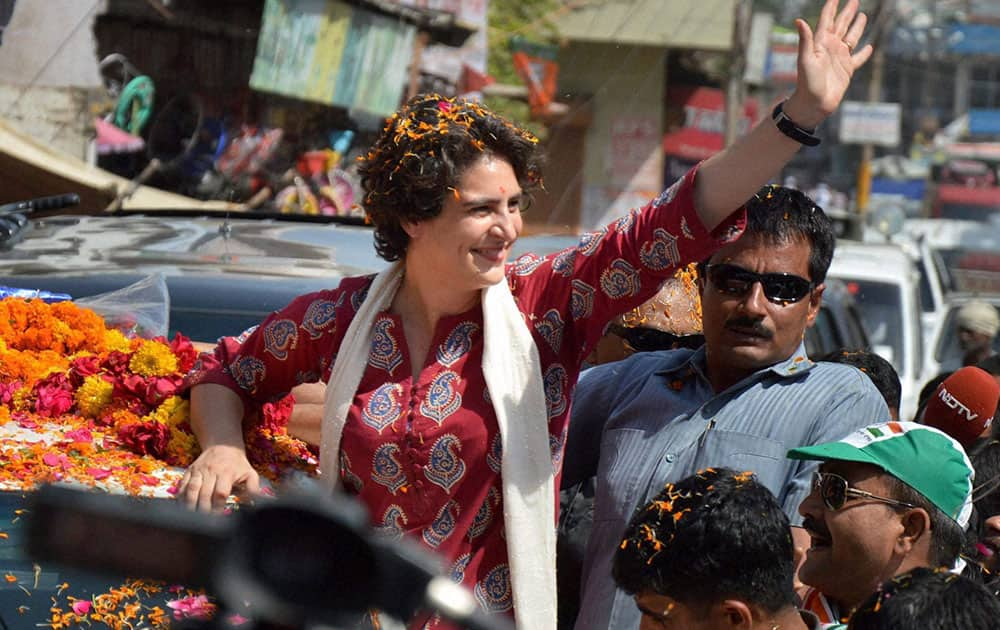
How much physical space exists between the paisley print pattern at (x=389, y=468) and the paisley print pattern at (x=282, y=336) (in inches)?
11.9

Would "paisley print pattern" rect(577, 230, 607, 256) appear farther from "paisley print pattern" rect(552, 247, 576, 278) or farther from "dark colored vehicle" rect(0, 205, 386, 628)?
"dark colored vehicle" rect(0, 205, 386, 628)

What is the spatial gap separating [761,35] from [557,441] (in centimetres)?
2490

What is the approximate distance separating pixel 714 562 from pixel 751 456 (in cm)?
53

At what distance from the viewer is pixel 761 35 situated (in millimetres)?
26703

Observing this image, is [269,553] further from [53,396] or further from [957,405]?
[957,405]

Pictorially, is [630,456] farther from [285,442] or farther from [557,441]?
[285,442]

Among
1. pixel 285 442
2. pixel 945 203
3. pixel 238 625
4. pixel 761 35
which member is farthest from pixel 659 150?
pixel 238 625

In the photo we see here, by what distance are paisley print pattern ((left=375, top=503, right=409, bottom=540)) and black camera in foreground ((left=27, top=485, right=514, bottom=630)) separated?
63.5 inches

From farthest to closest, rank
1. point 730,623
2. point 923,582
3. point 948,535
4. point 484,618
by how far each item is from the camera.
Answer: point 948,535 → point 730,623 → point 923,582 → point 484,618

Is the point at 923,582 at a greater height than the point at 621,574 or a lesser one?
greater

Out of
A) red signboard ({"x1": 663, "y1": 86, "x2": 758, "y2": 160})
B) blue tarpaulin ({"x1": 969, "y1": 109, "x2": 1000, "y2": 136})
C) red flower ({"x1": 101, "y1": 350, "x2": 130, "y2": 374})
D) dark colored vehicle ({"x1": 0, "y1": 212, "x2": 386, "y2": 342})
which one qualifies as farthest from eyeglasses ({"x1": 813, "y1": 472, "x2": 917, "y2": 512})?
blue tarpaulin ({"x1": 969, "y1": 109, "x2": 1000, "y2": 136})

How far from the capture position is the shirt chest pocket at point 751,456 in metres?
2.77

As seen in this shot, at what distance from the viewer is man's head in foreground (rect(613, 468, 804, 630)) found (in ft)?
7.50

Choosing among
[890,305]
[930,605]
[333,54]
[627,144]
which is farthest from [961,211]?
[930,605]
